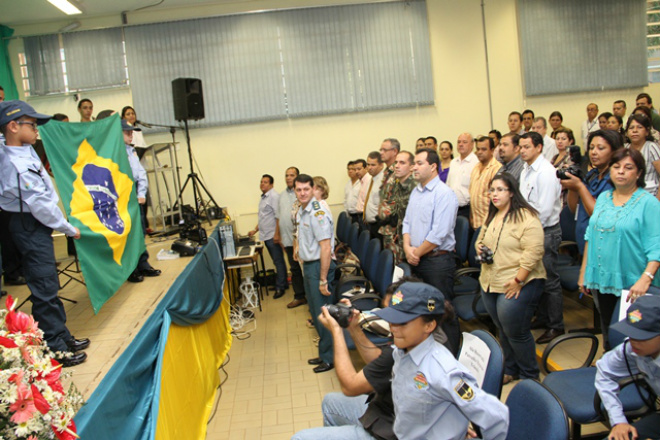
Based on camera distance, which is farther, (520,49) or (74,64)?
(520,49)

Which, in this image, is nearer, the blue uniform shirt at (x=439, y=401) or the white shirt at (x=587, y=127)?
the blue uniform shirt at (x=439, y=401)

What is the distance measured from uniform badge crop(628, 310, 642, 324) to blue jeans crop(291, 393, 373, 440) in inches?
45.4

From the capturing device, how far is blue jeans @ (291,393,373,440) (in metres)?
2.22

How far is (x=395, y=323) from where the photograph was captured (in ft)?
6.04

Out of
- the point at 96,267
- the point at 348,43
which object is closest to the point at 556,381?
the point at 96,267

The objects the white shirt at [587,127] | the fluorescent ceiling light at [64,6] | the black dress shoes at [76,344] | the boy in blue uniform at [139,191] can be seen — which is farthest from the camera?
the white shirt at [587,127]

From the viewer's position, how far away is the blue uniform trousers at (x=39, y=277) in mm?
2682

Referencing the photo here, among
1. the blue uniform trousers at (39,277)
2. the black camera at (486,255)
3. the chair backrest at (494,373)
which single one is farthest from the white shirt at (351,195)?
the chair backrest at (494,373)

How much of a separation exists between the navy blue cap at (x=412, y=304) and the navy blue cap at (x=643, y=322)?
716 millimetres

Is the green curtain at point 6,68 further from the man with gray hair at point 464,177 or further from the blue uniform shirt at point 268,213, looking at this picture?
the man with gray hair at point 464,177

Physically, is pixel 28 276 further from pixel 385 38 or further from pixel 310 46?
pixel 385 38

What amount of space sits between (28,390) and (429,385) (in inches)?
48.9

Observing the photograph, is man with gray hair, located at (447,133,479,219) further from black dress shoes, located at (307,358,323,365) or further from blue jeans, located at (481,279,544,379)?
blue jeans, located at (481,279,544,379)

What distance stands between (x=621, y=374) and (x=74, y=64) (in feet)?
25.9
